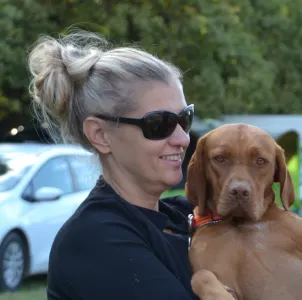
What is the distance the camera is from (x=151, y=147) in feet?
9.55

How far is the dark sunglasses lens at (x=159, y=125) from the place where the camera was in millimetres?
2879

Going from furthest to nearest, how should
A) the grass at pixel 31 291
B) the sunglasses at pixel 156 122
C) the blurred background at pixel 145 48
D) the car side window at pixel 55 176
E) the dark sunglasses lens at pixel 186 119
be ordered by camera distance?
the car side window at pixel 55 176 < the blurred background at pixel 145 48 < the grass at pixel 31 291 < the dark sunglasses lens at pixel 186 119 < the sunglasses at pixel 156 122

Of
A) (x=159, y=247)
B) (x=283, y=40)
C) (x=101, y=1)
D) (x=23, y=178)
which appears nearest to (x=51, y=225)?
(x=23, y=178)

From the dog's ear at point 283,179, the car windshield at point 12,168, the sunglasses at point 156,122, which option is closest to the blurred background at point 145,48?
the car windshield at point 12,168

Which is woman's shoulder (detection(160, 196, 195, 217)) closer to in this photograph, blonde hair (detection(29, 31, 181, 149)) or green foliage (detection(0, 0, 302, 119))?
blonde hair (detection(29, 31, 181, 149))

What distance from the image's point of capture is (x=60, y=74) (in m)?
3.05

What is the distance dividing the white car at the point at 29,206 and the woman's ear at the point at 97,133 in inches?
248

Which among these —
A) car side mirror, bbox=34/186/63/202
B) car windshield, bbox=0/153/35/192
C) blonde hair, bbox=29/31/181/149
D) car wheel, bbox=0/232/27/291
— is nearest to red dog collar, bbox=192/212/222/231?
blonde hair, bbox=29/31/181/149

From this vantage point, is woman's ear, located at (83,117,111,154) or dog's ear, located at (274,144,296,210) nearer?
woman's ear, located at (83,117,111,154)

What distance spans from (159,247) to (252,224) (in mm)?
537

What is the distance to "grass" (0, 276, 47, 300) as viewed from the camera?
8.91 m

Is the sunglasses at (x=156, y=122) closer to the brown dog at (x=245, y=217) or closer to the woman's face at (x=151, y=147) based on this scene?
the woman's face at (x=151, y=147)

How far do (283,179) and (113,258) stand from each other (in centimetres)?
97

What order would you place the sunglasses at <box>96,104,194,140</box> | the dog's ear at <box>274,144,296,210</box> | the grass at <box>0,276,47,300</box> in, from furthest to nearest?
the grass at <box>0,276,47,300</box> → the dog's ear at <box>274,144,296,210</box> → the sunglasses at <box>96,104,194,140</box>
